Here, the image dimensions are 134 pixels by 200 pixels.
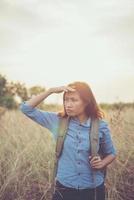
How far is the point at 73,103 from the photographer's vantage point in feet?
9.37

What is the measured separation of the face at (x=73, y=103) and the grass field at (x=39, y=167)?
99 centimetres

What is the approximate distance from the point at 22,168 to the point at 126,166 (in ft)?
3.65

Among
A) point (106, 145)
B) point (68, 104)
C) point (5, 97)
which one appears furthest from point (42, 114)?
point (5, 97)

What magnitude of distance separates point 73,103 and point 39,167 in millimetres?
1649

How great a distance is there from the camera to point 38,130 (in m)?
5.87

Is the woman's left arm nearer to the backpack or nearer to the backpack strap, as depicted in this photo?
the backpack

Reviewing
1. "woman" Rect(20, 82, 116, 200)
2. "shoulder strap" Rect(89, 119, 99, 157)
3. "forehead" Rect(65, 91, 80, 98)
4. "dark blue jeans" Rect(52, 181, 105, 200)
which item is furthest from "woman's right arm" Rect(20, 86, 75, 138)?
"dark blue jeans" Rect(52, 181, 105, 200)

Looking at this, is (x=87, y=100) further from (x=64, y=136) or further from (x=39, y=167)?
(x=39, y=167)

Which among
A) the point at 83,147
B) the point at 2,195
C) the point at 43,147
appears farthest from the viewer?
the point at 43,147

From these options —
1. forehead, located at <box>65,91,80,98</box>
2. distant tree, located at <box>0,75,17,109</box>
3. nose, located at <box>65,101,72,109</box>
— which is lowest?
distant tree, located at <box>0,75,17,109</box>

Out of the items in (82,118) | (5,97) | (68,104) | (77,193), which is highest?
(68,104)

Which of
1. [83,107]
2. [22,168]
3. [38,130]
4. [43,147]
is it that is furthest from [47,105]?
[83,107]

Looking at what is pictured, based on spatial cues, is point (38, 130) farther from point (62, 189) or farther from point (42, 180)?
point (62, 189)

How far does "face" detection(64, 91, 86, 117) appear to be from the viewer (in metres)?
2.83
